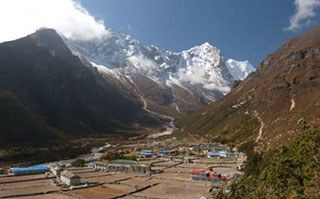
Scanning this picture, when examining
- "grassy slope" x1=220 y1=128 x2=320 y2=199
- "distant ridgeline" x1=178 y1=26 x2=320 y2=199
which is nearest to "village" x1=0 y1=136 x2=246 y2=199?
"distant ridgeline" x1=178 y1=26 x2=320 y2=199

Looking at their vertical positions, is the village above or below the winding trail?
below

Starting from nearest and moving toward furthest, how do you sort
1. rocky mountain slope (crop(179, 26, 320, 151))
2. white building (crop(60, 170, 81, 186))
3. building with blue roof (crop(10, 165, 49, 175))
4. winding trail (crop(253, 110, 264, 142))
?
white building (crop(60, 170, 81, 186)) → building with blue roof (crop(10, 165, 49, 175)) → rocky mountain slope (crop(179, 26, 320, 151)) → winding trail (crop(253, 110, 264, 142))

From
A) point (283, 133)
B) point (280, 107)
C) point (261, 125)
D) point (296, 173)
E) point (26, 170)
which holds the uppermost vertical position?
point (280, 107)

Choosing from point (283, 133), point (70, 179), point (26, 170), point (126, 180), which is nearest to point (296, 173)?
point (70, 179)

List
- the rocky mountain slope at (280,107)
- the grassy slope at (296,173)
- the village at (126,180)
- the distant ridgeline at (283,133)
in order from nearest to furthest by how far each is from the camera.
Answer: the grassy slope at (296,173), the distant ridgeline at (283,133), the village at (126,180), the rocky mountain slope at (280,107)

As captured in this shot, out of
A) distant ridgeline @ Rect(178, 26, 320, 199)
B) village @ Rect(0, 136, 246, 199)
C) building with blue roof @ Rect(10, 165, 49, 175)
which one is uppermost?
distant ridgeline @ Rect(178, 26, 320, 199)

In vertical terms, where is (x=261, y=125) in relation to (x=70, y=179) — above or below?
above

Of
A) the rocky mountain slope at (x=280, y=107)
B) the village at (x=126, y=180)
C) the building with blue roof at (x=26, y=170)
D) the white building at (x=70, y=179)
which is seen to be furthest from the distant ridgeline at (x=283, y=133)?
the building with blue roof at (x=26, y=170)

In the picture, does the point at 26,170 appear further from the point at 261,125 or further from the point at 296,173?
the point at 296,173

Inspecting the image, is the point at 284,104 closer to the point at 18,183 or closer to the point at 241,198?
the point at 18,183

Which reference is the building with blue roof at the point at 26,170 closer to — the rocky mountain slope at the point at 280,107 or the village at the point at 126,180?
the village at the point at 126,180

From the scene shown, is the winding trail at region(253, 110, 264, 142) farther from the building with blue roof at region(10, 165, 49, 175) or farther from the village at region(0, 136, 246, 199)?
the building with blue roof at region(10, 165, 49, 175)
